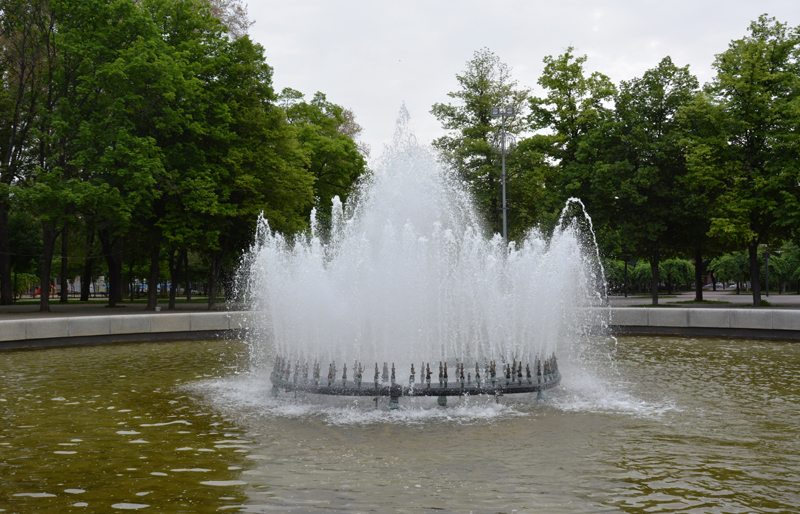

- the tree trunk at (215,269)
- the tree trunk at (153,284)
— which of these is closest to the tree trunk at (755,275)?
the tree trunk at (215,269)

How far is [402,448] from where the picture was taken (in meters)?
7.53

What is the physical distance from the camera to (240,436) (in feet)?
26.7

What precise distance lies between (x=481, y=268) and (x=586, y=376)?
310 centimetres

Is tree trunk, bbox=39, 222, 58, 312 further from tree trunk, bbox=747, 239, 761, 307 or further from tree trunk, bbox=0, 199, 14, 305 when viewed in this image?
tree trunk, bbox=747, 239, 761, 307

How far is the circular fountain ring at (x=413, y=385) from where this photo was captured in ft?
31.6

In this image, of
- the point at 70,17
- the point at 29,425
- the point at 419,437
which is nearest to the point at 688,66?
the point at 70,17

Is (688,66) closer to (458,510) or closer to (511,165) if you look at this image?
(511,165)

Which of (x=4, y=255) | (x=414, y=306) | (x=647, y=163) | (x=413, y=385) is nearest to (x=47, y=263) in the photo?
(x=4, y=255)

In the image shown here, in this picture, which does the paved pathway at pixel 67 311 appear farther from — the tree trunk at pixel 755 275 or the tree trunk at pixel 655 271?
the tree trunk at pixel 755 275

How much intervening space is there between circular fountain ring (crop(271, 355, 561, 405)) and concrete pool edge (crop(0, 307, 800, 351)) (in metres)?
11.8

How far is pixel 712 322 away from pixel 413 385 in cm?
1538

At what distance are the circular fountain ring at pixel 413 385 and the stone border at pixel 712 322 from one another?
1273 cm

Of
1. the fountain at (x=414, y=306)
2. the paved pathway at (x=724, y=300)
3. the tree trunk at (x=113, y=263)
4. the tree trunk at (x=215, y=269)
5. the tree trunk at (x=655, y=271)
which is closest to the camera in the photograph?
the fountain at (x=414, y=306)

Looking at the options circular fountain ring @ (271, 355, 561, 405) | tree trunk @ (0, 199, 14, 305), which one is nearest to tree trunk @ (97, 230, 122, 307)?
tree trunk @ (0, 199, 14, 305)
